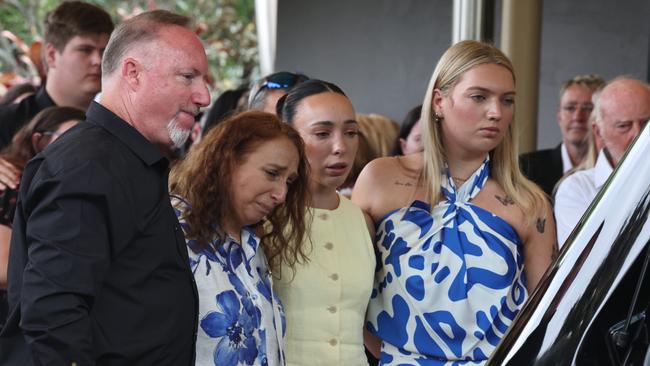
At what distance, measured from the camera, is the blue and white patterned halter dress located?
3.36m

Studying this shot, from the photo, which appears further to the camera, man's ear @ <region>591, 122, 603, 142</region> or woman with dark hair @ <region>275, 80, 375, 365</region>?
man's ear @ <region>591, 122, 603, 142</region>

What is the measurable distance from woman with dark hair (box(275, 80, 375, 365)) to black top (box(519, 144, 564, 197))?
2.94 meters

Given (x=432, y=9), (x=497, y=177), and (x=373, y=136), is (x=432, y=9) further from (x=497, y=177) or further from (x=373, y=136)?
(x=497, y=177)

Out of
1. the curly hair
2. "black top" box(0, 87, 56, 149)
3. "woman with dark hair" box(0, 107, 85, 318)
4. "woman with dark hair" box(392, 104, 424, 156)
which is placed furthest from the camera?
"woman with dark hair" box(392, 104, 424, 156)

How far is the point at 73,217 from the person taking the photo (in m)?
2.37

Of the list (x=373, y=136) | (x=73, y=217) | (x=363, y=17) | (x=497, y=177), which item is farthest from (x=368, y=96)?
(x=73, y=217)

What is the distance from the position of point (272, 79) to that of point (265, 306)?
1634 mm

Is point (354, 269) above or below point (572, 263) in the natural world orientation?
below

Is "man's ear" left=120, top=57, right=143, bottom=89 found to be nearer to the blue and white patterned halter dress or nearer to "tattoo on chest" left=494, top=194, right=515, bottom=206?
the blue and white patterned halter dress

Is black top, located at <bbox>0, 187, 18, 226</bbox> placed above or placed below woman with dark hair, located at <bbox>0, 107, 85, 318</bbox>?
below

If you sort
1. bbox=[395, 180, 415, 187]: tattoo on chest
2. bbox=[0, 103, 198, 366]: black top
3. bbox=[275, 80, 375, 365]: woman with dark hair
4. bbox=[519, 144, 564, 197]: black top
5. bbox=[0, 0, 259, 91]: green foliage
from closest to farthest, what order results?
bbox=[0, 103, 198, 366]: black top
bbox=[275, 80, 375, 365]: woman with dark hair
bbox=[395, 180, 415, 187]: tattoo on chest
bbox=[519, 144, 564, 197]: black top
bbox=[0, 0, 259, 91]: green foliage

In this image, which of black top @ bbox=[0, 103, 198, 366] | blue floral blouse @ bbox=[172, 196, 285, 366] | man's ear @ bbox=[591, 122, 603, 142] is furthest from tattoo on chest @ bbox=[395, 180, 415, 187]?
man's ear @ bbox=[591, 122, 603, 142]

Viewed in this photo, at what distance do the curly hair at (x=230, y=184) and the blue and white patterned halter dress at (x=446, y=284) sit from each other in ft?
1.15

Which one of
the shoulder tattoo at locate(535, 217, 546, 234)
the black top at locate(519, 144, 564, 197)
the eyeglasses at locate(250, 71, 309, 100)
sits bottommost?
the black top at locate(519, 144, 564, 197)
